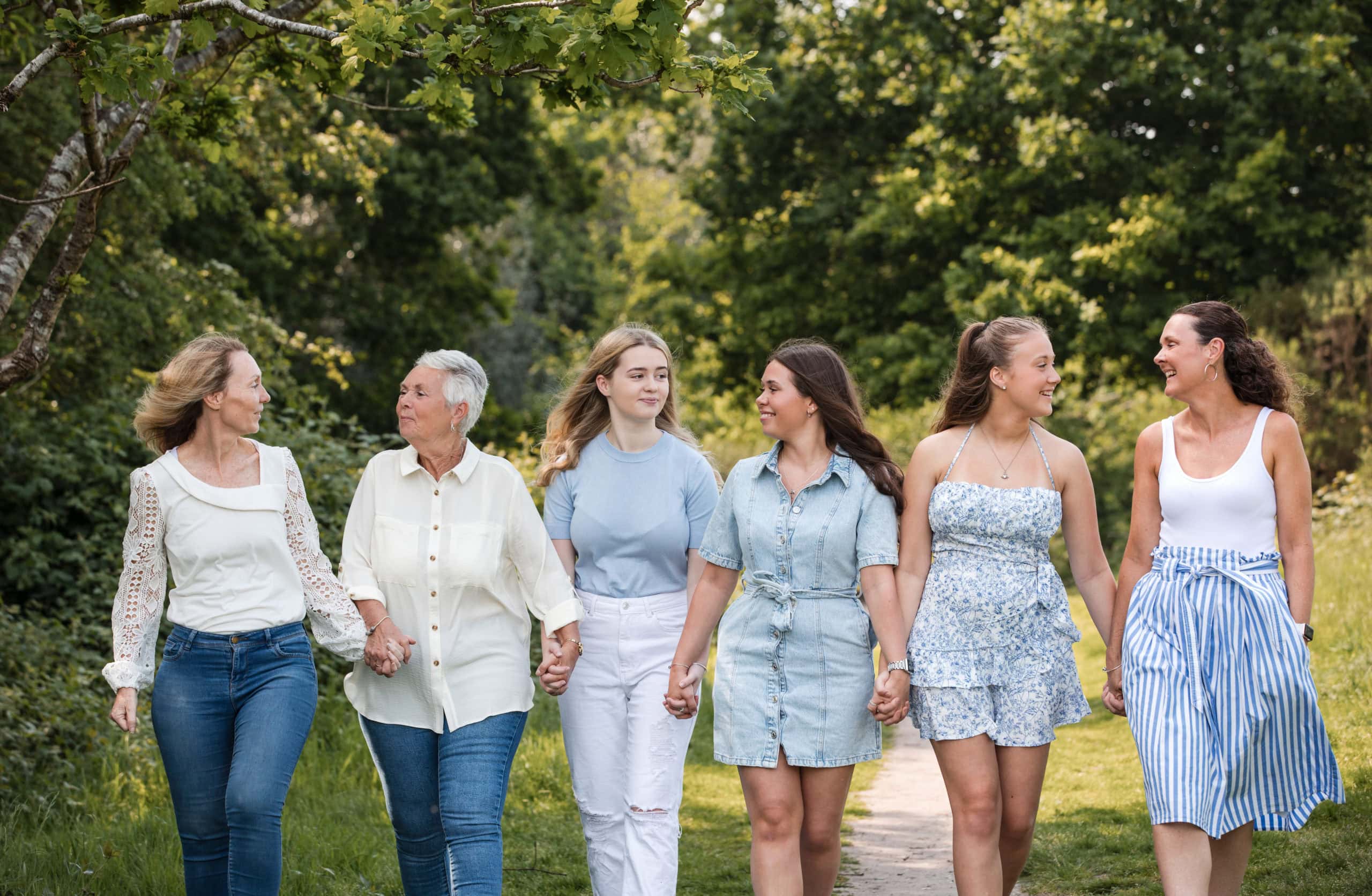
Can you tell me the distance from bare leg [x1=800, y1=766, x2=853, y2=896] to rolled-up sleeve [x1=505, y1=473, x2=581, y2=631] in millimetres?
973

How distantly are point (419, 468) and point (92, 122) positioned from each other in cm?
217

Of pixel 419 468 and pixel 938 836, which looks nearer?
pixel 419 468

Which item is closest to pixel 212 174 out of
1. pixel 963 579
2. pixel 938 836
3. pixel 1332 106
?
pixel 938 836

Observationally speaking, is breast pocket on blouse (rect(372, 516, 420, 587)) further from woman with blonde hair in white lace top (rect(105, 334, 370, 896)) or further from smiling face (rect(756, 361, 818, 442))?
smiling face (rect(756, 361, 818, 442))

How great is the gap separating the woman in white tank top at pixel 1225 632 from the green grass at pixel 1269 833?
1.14 m

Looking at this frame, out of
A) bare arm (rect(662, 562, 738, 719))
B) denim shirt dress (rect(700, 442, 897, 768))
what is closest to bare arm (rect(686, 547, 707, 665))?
bare arm (rect(662, 562, 738, 719))

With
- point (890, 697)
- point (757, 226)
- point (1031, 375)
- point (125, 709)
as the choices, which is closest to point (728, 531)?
point (890, 697)

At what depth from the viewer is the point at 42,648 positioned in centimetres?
894

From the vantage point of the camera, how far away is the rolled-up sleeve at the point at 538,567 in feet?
15.5

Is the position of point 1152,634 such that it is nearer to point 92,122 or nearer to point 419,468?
point 419,468

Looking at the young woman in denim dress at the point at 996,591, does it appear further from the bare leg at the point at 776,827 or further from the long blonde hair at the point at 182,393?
the long blonde hair at the point at 182,393

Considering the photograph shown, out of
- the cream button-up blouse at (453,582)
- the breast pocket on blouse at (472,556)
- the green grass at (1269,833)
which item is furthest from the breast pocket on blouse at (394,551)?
the green grass at (1269,833)

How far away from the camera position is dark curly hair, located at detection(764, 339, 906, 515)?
15.6 ft

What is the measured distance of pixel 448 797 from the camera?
14.7 ft
